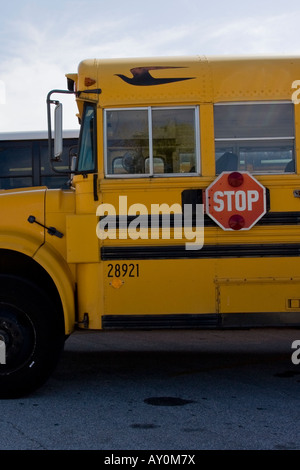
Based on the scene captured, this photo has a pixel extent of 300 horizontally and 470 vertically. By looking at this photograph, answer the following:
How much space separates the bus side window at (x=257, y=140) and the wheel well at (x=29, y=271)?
71.0 inches

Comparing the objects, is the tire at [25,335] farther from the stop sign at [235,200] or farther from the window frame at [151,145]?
the stop sign at [235,200]

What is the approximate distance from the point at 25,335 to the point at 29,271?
63 cm

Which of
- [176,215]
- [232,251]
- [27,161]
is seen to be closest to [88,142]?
[176,215]

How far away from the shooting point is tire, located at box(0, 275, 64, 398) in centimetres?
513

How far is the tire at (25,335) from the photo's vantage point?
5129 millimetres

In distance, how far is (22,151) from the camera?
31.9ft

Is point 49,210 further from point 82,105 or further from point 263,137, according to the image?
point 263,137

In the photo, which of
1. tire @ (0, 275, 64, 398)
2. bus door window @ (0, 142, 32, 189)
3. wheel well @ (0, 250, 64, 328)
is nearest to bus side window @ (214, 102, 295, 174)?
wheel well @ (0, 250, 64, 328)

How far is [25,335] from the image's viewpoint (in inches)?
203

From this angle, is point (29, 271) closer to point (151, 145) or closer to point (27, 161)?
point (151, 145)

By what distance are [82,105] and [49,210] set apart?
1.00 metres

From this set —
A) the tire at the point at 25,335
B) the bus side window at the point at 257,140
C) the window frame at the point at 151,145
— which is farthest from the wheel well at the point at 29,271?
the bus side window at the point at 257,140

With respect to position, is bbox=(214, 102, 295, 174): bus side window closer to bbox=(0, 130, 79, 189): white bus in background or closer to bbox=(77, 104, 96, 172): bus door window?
bbox=(77, 104, 96, 172): bus door window
